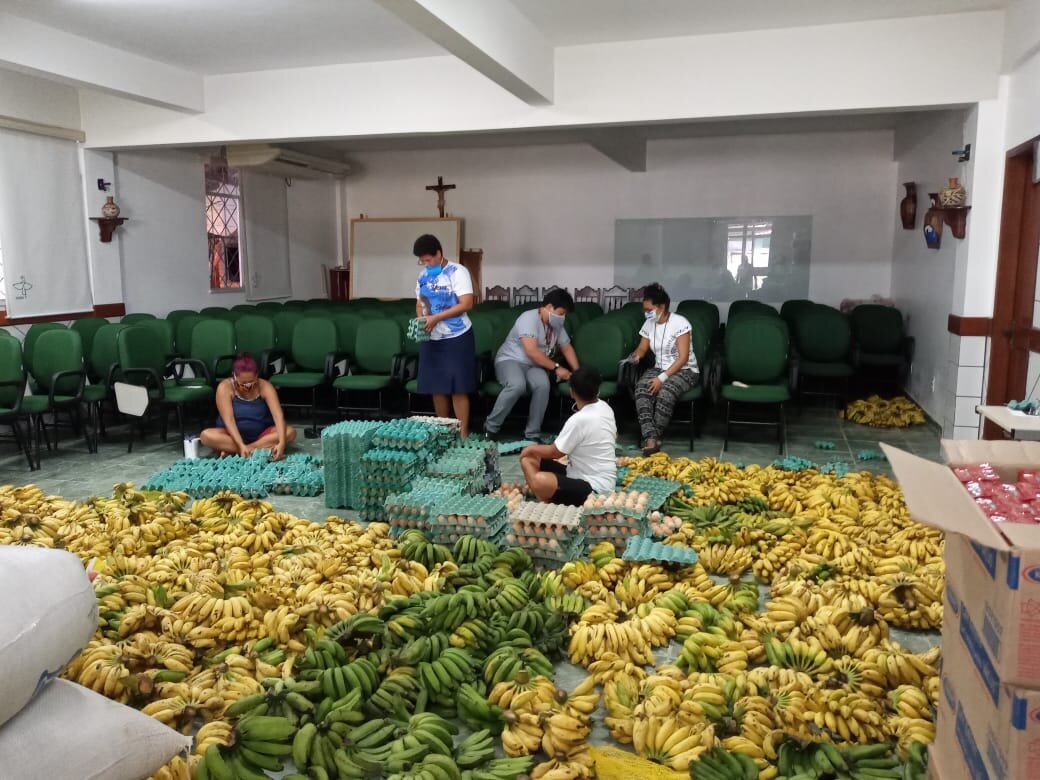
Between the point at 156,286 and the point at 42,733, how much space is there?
27.1ft

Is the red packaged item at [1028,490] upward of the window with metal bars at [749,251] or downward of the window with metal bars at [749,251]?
downward

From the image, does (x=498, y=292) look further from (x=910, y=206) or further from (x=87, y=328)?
(x=87, y=328)

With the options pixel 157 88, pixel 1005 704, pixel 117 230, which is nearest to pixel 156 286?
pixel 117 230

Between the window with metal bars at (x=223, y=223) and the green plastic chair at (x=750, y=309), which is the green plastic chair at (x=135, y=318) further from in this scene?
the green plastic chair at (x=750, y=309)

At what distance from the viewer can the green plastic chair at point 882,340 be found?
8.08 meters

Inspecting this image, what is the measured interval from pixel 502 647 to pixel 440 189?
9.59 m

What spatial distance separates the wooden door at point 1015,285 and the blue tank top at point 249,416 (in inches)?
208

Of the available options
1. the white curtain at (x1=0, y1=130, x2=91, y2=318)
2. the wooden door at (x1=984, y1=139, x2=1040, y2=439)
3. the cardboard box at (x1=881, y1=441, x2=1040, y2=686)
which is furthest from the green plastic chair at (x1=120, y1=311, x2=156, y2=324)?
the cardboard box at (x1=881, y1=441, x2=1040, y2=686)

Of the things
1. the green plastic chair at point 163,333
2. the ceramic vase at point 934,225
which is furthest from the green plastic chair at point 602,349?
the green plastic chair at point 163,333

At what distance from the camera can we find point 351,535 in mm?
4125

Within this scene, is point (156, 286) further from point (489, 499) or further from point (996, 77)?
point (996, 77)

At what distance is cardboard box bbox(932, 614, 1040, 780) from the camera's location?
1548 mm

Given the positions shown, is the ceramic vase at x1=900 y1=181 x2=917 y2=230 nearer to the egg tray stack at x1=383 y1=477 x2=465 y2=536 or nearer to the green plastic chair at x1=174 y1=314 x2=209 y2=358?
the egg tray stack at x1=383 y1=477 x2=465 y2=536

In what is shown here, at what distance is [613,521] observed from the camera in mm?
3934
